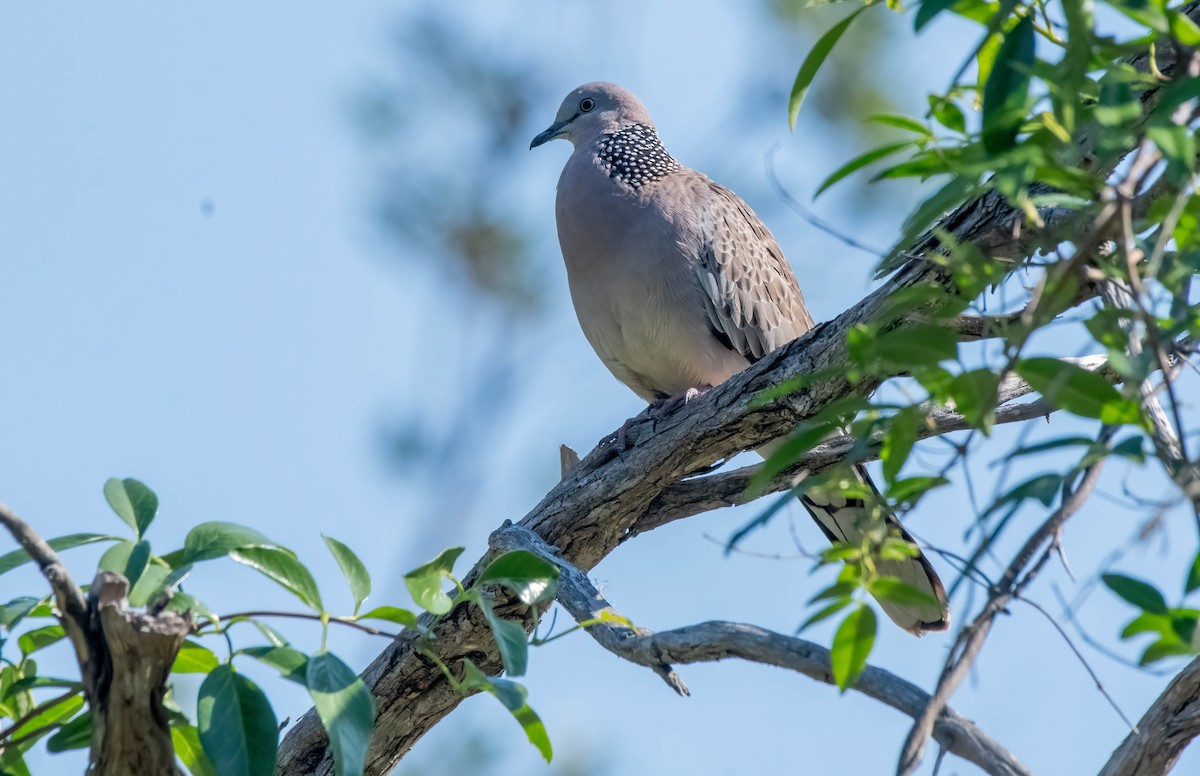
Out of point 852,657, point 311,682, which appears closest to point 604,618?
point 311,682

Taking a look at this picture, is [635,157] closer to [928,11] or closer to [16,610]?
[16,610]

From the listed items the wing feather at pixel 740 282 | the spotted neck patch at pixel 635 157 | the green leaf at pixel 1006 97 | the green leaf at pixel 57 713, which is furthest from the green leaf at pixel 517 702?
the spotted neck patch at pixel 635 157

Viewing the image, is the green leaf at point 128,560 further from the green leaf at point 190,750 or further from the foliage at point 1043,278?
the foliage at point 1043,278

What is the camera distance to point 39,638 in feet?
6.60

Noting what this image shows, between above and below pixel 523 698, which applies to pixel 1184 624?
below

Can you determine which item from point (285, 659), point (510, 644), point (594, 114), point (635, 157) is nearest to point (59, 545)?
point (285, 659)

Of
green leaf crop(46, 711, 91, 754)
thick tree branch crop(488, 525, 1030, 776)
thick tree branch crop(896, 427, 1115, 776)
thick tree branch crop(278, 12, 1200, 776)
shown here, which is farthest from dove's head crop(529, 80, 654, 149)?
thick tree branch crop(896, 427, 1115, 776)

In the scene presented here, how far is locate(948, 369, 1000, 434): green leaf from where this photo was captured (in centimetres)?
130

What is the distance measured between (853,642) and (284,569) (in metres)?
0.81

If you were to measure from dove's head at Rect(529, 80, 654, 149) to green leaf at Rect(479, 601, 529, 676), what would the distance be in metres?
3.54

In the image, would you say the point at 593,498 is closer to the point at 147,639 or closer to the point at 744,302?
the point at 744,302

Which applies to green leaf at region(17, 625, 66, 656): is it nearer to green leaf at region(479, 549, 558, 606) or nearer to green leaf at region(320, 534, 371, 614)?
green leaf at region(320, 534, 371, 614)

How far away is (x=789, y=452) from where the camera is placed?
1396mm

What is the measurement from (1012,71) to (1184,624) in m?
0.61
